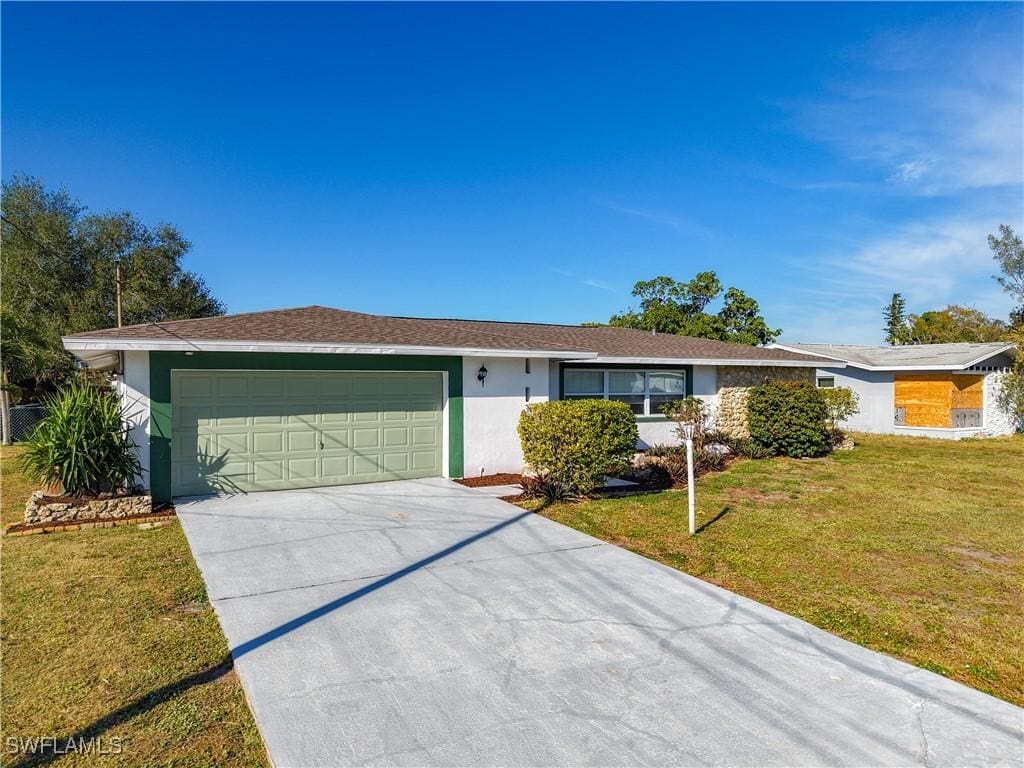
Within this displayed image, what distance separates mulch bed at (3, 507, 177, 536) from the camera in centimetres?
734

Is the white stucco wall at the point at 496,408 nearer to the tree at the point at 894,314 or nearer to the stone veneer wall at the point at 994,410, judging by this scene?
the stone veneer wall at the point at 994,410

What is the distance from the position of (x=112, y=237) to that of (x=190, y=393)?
60.7 ft

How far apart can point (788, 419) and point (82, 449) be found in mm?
15052

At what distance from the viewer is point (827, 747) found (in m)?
3.06

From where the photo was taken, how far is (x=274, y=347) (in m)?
9.09

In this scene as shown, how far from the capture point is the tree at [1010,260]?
108 ft

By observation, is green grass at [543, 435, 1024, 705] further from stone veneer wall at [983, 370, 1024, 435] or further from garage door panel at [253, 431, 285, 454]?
stone veneer wall at [983, 370, 1024, 435]

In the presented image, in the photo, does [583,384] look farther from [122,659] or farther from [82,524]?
[122,659]

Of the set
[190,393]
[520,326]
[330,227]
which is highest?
[330,227]

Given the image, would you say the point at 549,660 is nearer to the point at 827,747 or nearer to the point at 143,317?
the point at 827,747

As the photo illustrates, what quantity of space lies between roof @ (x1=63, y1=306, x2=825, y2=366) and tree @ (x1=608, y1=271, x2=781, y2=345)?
20185 millimetres

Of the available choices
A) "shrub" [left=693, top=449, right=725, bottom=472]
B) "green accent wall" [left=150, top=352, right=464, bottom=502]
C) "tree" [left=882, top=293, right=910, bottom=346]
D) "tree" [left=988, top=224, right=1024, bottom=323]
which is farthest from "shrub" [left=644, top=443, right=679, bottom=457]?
"tree" [left=882, top=293, right=910, bottom=346]

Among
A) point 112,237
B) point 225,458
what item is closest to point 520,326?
point 225,458

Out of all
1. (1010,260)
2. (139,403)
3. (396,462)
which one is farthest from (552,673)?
(1010,260)
